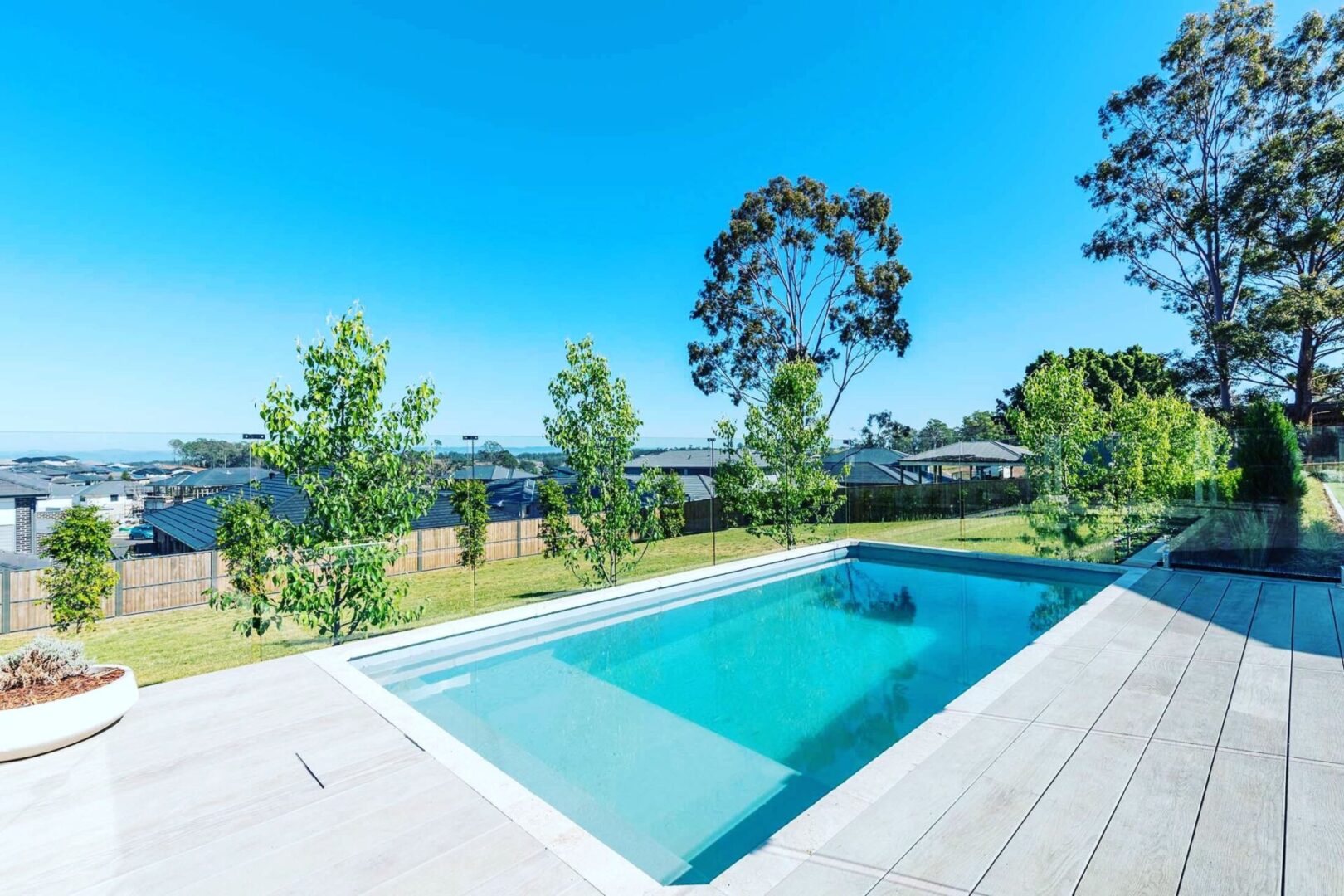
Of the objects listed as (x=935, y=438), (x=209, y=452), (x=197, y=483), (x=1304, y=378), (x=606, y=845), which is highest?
(x=1304, y=378)

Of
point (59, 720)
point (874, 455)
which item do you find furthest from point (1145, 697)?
point (874, 455)

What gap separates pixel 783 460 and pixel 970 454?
850 centimetres

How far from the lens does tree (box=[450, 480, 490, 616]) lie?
8.32 m

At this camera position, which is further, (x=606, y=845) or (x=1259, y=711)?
(x=1259, y=711)

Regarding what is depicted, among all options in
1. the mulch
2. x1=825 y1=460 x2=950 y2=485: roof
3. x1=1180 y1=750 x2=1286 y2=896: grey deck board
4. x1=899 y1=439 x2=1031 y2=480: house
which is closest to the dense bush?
the mulch

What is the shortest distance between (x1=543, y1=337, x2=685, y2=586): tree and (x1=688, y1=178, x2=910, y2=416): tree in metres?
11.1

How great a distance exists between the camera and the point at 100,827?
2074 mm

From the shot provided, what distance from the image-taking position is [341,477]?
15.2ft

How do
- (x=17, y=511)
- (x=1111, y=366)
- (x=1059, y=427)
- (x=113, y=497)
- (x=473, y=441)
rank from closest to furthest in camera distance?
(x=17, y=511)
(x=113, y=497)
(x=473, y=441)
(x=1059, y=427)
(x=1111, y=366)

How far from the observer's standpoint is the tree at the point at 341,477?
4.43 meters

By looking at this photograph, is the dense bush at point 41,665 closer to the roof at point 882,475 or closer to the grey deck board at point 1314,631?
the grey deck board at point 1314,631

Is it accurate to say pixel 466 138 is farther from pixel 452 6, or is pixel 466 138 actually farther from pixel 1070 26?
pixel 1070 26

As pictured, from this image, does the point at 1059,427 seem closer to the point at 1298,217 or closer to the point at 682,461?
the point at 682,461

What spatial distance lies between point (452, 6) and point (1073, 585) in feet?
40.0
